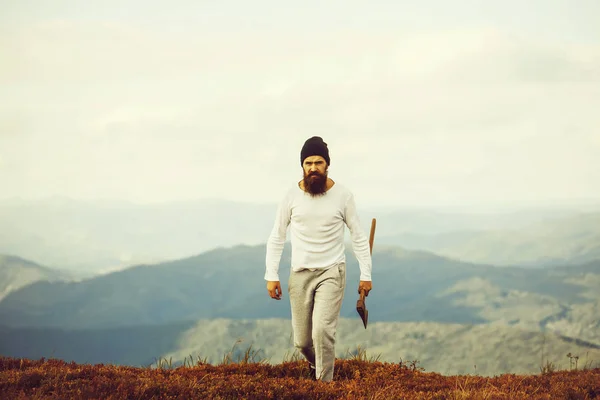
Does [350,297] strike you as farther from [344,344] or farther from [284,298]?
[344,344]

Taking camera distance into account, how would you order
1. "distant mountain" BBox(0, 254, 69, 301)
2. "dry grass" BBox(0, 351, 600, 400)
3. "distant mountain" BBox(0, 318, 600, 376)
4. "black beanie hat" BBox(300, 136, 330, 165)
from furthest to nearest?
"distant mountain" BBox(0, 254, 69, 301), "distant mountain" BBox(0, 318, 600, 376), "black beanie hat" BBox(300, 136, 330, 165), "dry grass" BBox(0, 351, 600, 400)

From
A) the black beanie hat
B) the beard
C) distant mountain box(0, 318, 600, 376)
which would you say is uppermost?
the black beanie hat

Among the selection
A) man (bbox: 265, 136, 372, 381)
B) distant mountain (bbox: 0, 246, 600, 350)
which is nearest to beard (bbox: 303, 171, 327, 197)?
man (bbox: 265, 136, 372, 381)

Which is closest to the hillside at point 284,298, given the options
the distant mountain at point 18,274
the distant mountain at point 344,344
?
the distant mountain at point 18,274

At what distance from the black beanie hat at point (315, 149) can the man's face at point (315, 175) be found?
6cm

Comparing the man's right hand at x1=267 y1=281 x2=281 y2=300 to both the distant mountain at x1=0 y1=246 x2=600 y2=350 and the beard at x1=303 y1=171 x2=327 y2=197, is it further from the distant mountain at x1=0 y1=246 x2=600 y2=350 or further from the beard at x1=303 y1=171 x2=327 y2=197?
the distant mountain at x1=0 y1=246 x2=600 y2=350

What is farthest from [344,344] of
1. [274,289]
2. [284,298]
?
[274,289]

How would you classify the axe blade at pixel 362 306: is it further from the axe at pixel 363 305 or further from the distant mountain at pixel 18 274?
the distant mountain at pixel 18 274

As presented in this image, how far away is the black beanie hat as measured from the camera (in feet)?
26.7

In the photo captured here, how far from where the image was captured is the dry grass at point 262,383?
22.7 feet

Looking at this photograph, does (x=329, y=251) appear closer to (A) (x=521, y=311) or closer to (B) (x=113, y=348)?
(A) (x=521, y=311)

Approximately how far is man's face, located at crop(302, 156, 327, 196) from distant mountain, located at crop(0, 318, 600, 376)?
2367mm

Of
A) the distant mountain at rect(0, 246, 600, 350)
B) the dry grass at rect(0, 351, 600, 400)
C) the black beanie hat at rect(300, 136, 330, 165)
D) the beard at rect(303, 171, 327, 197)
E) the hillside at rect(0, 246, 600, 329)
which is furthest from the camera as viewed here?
the hillside at rect(0, 246, 600, 329)

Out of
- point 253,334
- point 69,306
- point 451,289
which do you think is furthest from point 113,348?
point 451,289
